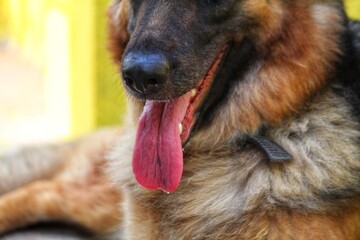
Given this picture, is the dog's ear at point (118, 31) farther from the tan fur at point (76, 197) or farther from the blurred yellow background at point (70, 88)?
the tan fur at point (76, 197)

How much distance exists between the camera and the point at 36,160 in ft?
16.1

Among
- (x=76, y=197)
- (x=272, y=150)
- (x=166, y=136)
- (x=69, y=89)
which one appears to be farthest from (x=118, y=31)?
(x=69, y=89)

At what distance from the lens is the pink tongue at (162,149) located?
306cm

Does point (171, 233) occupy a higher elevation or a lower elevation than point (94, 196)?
higher

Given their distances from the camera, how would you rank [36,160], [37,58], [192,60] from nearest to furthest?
[192,60]
[36,160]
[37,58]

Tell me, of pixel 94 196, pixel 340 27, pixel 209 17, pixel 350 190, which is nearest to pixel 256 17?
pixel 209 17

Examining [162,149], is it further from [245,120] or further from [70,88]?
[70,88]

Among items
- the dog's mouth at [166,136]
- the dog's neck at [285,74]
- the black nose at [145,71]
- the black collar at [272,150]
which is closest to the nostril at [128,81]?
the black nose at [145,71]

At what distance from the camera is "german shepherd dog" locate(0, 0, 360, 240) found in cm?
303

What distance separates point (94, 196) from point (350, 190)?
5.75 ft

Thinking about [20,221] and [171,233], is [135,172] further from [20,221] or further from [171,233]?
[20,221]

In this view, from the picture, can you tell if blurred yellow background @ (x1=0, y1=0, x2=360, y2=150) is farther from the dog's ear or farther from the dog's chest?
the dog's chest

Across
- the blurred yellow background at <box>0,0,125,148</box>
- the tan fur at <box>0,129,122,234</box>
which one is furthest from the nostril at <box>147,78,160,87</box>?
the tan fur at <box>0,129,122,234</box>

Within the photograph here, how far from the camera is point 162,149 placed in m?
3.06
